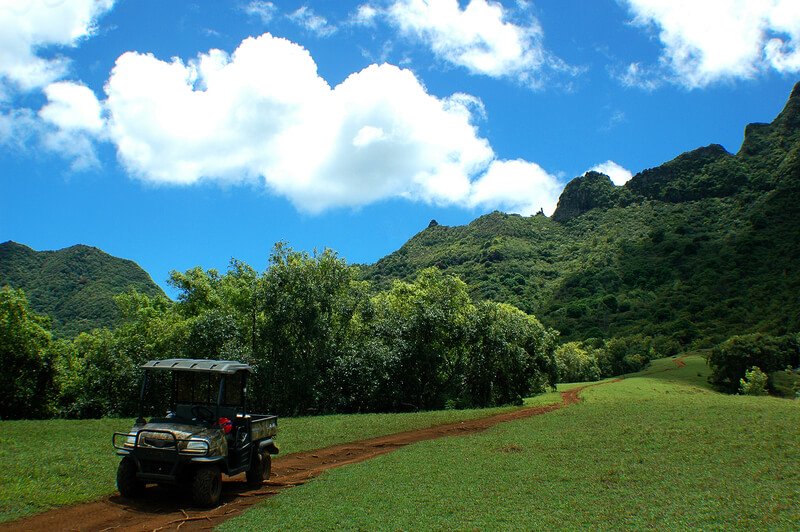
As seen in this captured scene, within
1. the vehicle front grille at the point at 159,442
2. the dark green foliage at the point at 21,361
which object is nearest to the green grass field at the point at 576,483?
the vehicle front grille at the point at 159,442

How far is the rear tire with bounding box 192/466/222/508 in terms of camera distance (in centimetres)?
1266

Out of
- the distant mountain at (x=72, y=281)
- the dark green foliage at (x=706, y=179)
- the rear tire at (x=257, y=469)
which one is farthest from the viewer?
the dark green foliage at (x=706, y=179)

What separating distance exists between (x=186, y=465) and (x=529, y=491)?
28.6 feet

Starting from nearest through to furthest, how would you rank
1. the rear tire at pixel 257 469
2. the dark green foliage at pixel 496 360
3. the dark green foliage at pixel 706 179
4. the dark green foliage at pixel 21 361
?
the rear tire at pixel 257 469 → the dark green foliage at pixel 21 361 → the dark green foliage at pixel 496 360 → the dark green foliage at pixel 706 179

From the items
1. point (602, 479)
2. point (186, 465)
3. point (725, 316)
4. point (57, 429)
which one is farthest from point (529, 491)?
point (725, 316)

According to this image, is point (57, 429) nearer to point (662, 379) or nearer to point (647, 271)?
point (662, 379)

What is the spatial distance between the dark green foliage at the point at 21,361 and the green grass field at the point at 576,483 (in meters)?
34.6

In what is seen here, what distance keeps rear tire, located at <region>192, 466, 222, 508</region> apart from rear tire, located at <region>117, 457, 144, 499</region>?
164 centimetres

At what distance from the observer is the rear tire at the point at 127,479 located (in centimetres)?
1298

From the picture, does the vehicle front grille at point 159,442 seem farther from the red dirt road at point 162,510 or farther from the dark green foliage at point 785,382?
the dark green foliage at point 785,382

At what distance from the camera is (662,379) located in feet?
244

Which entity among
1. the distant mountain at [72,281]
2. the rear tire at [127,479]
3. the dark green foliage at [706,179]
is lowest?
the rear tire at [127,479]

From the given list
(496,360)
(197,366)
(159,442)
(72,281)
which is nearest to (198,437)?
(159,442)

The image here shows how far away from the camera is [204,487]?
500 inches
